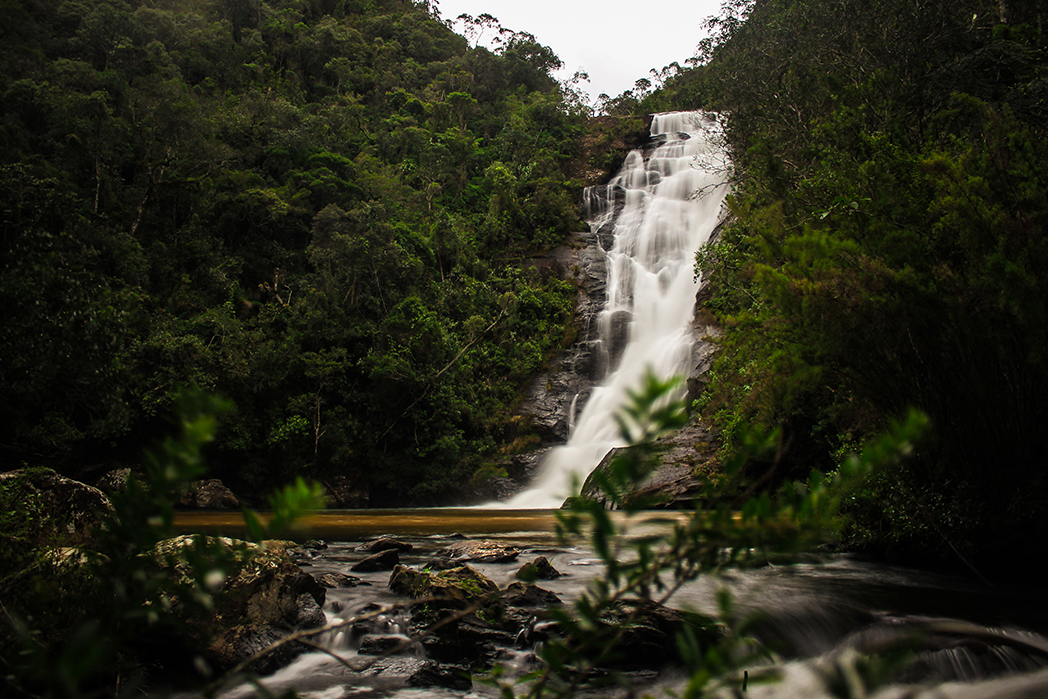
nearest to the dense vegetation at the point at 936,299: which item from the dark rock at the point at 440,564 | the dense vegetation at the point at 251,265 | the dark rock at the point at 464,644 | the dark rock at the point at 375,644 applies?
the dark rock at the point at 464,644

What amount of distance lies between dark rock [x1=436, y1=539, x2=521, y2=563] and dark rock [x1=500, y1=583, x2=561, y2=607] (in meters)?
1.96

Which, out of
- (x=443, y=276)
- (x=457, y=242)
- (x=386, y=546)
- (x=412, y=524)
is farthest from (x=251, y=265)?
(x=386, y=546)

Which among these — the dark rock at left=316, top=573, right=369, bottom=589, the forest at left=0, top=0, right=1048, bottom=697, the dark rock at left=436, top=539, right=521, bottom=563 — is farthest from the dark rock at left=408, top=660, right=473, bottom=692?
the dark rock at left=436, top=539, right=521, bottom=563

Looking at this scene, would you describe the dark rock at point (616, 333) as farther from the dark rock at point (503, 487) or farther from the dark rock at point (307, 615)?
the dark rock at point (307, 615)

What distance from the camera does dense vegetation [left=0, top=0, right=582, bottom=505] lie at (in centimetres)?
1345

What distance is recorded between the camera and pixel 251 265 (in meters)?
24.2

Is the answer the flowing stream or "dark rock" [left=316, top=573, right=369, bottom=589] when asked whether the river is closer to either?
the flowing stream

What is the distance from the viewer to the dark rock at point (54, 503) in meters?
3.99

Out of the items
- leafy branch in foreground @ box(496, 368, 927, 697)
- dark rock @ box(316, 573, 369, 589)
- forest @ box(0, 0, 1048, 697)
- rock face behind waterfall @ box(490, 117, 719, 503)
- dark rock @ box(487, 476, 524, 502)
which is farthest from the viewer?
dark rock @ box(487, 476, 524, 502)

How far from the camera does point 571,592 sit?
244 inches

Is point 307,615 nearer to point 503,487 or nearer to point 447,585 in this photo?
point 447,585

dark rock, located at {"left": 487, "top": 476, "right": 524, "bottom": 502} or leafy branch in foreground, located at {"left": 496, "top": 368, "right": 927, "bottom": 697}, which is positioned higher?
leafy branch in foreground, located at {"left": 496, "top": 368, "right": 927, "bottom": 697}

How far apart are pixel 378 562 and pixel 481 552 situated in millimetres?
1311

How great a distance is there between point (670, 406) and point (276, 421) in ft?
63.3
